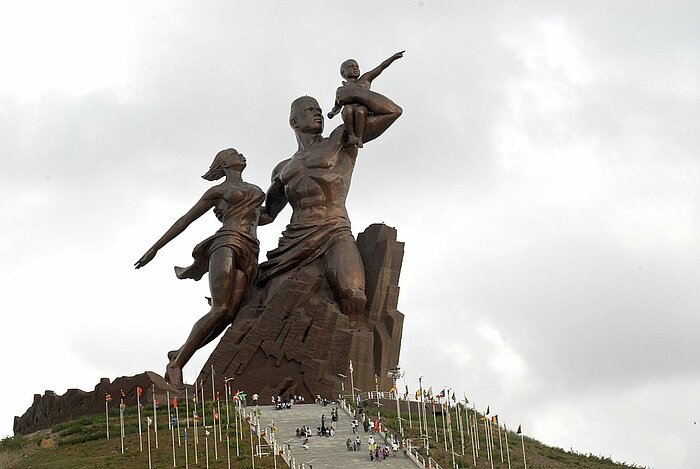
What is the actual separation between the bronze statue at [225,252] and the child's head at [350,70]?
387 centimetres

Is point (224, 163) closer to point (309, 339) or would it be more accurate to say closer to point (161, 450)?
point (309, 339)

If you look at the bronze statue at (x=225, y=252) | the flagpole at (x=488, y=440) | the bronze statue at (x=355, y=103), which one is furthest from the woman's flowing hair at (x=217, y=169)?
the flagpole at (x=488, y=440)

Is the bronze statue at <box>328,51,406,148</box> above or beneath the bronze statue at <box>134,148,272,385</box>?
above

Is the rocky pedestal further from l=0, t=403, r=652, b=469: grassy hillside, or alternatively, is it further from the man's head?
the man's head

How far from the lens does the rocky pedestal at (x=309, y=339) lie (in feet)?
107

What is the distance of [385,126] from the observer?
34.8m

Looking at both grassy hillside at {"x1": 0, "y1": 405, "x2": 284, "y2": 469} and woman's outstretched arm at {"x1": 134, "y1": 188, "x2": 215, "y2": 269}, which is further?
woman's outstretched arm at {"x1": 134, "y1": 188, "x2": 215, "y2": 269}

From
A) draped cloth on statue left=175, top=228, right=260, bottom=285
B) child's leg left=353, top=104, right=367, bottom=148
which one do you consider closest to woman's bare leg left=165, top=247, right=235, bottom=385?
draped cloth on statue left=175, top=228, right=260, bottom=285

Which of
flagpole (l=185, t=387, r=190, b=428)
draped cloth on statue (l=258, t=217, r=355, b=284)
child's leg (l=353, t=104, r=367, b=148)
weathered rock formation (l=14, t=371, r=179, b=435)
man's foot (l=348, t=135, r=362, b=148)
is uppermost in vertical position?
child's leg (l=353, t=104, r=367, b=148)

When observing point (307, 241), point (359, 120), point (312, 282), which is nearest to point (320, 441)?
point (312, 282)

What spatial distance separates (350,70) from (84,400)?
37.5 ft

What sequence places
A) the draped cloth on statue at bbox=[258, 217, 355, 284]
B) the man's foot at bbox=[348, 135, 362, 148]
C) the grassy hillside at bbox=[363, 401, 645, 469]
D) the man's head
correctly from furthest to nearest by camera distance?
the man's head, the man's foot at bbox=[348, 135, 362, 148], the draped cloth on statue at bbox=[258, 217, 355, 284], the grassy hillside at bbox=[363, 401, 645, 469]

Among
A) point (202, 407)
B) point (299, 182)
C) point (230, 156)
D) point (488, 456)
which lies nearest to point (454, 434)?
point (488, 456)

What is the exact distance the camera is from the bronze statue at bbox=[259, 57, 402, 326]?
3381cm
